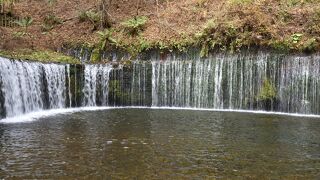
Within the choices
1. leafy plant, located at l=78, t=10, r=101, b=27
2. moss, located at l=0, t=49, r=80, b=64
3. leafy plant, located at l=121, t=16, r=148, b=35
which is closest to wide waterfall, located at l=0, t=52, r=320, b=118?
moss, located at l=0, t=49, r=80, b=64

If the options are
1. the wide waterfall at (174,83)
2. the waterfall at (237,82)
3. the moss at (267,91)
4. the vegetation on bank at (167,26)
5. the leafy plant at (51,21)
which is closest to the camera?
the wide waterfall at (174,83)

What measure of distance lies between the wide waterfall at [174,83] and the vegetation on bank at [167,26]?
0.73 meters

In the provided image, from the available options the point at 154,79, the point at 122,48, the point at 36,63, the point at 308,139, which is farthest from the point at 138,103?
the point at 308,139

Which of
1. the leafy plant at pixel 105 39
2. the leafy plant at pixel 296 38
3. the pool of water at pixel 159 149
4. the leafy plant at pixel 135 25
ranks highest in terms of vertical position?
the leafy plant at pixel 135 25

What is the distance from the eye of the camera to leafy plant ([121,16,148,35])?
23.6 metres

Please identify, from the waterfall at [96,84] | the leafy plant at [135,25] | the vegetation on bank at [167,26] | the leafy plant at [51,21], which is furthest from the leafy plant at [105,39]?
the leafy plant at [51,21]

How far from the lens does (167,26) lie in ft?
78.2

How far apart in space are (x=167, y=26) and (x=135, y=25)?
1817 millimetres

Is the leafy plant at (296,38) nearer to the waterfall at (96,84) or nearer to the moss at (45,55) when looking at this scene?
the waterfall at (96,84)

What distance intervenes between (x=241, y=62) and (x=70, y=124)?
926 centimetres

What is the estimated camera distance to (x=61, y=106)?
751 inches

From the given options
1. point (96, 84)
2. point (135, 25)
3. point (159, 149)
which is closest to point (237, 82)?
point (96, 84)

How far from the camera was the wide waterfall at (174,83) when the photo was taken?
1742 centimetres

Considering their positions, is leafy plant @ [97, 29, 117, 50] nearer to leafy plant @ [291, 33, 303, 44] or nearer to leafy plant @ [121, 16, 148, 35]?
leafy plant @ [121, 16, 148, 35]
